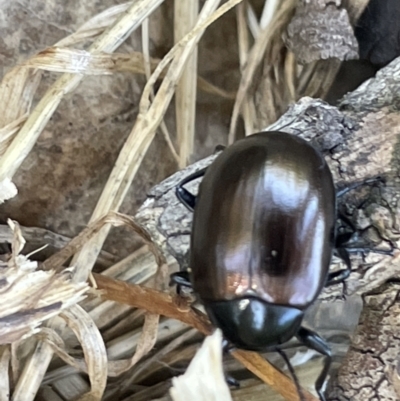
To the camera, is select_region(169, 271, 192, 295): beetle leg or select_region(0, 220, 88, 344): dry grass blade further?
select_region(169, 271, 192, 295): beetle leg

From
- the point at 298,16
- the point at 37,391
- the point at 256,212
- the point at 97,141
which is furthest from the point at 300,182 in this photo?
the point at 37,391

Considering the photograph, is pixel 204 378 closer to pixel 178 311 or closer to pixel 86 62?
pixel 178 311

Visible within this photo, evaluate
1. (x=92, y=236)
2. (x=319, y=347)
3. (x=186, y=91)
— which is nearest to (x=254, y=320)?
(x=319, y=347)

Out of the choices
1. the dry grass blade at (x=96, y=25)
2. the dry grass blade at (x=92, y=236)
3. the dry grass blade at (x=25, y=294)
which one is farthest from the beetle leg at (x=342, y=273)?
the dry grass blade at (x=96, y=25)

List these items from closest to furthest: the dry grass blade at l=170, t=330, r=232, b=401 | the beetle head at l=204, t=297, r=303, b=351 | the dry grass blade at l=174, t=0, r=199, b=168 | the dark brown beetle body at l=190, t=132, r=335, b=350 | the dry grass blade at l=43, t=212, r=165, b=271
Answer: the dry grass blade at l=170, t=330, r=232, b=401, the dark brown beetle body at l=190, t=132, r=335, b=350, the beetle head at l=204, t=297, r=303, b=351, the dry grass blade at l=43, t=212, r=165, b=271, the dry grass blade at l=174, t=0, r=199, b=168

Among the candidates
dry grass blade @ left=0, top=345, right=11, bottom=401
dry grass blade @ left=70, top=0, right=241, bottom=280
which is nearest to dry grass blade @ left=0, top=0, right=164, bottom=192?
dry grass blade @ left=70, top=0, right=241, bottom=280

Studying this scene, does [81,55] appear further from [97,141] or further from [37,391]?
[37,391]

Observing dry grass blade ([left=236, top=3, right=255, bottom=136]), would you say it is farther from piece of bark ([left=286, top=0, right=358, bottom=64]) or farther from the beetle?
the beetle
